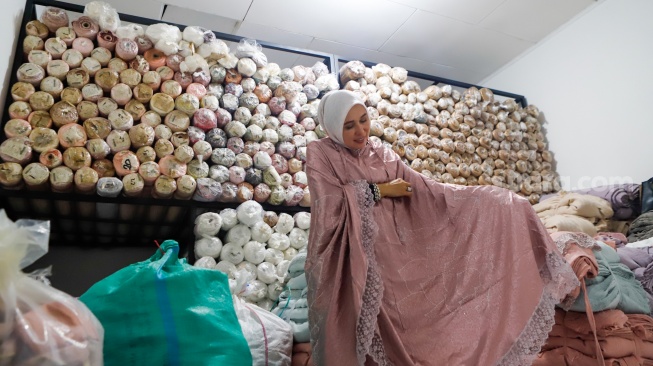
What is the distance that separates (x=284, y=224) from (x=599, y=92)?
2925 mm

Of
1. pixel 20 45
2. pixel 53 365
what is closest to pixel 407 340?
pixel 53 365

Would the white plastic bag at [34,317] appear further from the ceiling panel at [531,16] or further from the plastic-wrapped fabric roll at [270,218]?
the ceiling panel at [531,16]

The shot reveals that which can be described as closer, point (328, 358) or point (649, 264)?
point (328, 358)

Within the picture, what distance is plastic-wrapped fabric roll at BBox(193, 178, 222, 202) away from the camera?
89.6 inches

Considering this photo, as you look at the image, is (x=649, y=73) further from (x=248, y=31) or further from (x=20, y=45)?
(x=20, y=45)

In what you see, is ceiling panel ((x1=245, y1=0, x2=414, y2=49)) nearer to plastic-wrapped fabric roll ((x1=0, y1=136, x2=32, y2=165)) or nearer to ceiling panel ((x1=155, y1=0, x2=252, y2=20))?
ceiling panel ((x1=155, y1=0, x2=252, y2=20))

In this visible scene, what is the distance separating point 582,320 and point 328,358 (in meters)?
1.13

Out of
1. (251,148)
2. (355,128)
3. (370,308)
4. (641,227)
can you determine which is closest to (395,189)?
(355,128)

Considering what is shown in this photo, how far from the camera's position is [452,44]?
3928mm

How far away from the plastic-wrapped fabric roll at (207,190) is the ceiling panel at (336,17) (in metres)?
1.72

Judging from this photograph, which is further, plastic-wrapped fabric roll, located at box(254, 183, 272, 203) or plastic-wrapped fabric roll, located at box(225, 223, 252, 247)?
plastic-wrapped fabric roll, located at box(254, 183, 272, 203)

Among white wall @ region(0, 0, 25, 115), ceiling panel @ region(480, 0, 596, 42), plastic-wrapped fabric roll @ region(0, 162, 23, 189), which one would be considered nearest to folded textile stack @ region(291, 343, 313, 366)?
plastic-wrapped fabric roll @ region(0, 162, 23, 189)

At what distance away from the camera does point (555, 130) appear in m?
3.84

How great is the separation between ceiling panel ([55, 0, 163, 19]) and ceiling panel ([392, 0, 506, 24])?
6.38 feet
